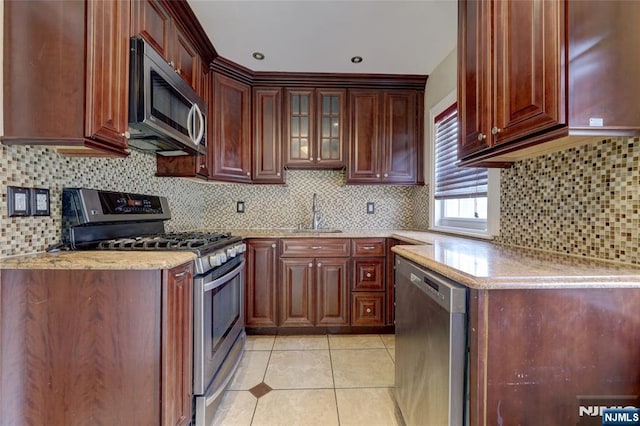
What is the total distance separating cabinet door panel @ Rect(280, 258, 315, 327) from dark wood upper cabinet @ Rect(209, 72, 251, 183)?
0.93m

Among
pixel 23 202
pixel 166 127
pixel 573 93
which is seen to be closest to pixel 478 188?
pixel 573 93

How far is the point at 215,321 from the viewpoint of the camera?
1.59 metres

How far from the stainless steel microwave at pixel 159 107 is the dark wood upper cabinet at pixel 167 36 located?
149mm

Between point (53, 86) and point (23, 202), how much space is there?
0.49 metres

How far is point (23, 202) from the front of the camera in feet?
3.86

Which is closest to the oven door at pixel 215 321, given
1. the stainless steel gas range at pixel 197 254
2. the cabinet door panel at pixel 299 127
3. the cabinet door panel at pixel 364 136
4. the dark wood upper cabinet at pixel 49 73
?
the stainless steel gas range at pixel 197 254

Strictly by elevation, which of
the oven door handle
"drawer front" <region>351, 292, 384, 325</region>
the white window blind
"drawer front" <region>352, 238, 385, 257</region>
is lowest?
"drawer front" <region>351, 292, 384, 325</region>

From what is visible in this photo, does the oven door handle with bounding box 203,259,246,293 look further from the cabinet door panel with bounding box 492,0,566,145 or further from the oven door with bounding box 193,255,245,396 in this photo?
the cabinet door panel with bounding box 492,0,566,145

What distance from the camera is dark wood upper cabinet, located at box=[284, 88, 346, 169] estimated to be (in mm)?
2764

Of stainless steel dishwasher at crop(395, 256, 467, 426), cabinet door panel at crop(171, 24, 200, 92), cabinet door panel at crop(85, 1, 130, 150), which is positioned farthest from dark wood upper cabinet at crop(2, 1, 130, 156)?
stainless steel dishwasher at crop(395, 256, 467, 426)

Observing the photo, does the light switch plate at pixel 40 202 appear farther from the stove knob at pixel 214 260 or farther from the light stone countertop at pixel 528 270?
the light stone countertop at pixel 528 270

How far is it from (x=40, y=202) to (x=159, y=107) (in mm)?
672

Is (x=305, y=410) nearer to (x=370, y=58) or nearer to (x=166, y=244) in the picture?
(x=166, y=244)

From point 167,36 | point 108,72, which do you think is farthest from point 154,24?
point 108,72
